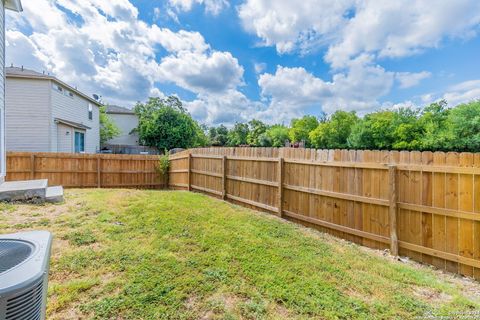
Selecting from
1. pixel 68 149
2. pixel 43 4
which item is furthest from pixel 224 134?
pixel 43 4

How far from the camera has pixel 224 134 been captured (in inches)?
2261

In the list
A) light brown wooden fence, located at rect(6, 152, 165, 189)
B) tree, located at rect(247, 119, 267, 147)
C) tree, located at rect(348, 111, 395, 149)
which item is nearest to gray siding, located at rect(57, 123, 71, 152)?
light brown wooden fence, located at rect(6, 152, 165, 189)

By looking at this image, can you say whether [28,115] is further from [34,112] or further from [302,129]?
[302,129]

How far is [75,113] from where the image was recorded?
15.7m

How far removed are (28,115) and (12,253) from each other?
15333 mm

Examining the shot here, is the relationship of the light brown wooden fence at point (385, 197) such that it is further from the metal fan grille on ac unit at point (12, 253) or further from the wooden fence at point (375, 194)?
the metal fan grille on ac unit at point (12, 253)

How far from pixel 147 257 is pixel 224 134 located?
179ft

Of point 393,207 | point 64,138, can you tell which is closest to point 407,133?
point 393,207

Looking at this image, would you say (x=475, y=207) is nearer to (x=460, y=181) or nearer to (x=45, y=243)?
(x=460, y=181)

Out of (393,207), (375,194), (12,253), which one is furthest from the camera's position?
(375,194)

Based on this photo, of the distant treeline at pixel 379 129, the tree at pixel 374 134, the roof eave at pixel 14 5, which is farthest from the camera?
the tree at pixel 374 134

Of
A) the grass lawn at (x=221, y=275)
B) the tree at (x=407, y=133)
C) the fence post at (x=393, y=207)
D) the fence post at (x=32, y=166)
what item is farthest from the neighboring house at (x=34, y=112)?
the tree at (x=407, y=133)

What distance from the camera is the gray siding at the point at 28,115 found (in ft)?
41.1

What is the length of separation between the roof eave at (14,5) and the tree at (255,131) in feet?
143
